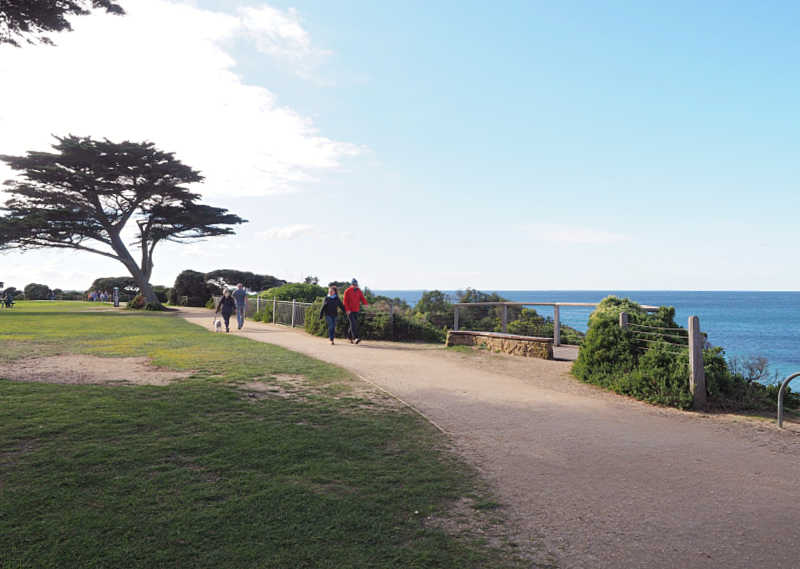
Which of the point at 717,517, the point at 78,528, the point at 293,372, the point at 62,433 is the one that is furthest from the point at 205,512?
the point at 293,372

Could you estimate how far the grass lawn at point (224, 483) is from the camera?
121 inches

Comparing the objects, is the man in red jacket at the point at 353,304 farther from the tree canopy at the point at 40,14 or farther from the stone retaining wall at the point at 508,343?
the tree canopy at the point at 40,14

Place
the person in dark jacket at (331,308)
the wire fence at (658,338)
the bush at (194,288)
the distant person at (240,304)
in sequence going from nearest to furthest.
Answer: the wire fence at (658,338) < the person in dark jacket at (331,308) < the distant person at (240,304) < the bush at (194,288)

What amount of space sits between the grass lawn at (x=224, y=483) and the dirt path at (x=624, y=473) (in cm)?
44

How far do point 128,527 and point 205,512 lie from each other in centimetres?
47

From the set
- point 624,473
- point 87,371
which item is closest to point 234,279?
point 87,371

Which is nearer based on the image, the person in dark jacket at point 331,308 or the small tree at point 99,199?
the person in dark jacket at point 331,308

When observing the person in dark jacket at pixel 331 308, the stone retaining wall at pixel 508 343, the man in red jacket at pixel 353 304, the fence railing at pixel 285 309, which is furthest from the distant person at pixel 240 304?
the stone retaining wall at pixel 508 343

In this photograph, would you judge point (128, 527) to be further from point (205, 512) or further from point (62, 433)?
point (62, 433)

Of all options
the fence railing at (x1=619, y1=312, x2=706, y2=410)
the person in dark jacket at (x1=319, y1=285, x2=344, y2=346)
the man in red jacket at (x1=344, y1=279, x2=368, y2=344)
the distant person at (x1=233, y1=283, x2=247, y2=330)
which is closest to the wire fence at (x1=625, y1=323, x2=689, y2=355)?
the fence railing at (x1=619, y1=312, x2=706, y2=410)

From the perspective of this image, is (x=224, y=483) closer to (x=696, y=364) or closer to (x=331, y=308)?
(x=696, y=364)

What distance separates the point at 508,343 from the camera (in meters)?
12.9

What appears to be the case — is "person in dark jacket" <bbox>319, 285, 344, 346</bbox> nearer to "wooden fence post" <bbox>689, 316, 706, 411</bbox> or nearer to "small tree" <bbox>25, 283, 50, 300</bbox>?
"wooden fence post" <bbox>689, 316, 706, 411</bbox>

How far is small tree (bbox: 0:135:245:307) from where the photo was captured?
31.6 meters
